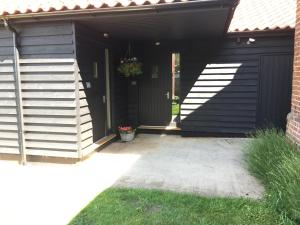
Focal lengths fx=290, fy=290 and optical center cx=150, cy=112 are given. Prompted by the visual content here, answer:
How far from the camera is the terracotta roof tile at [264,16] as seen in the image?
6453 mm

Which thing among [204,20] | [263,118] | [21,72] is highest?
[204,20]

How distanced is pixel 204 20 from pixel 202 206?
10.5 feet

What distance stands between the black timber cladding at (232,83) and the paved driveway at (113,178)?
3.38ft

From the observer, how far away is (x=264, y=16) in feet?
23.5

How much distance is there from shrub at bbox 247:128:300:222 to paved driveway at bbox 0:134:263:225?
0.77 ft

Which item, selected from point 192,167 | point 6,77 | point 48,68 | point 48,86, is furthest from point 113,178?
point 6,77

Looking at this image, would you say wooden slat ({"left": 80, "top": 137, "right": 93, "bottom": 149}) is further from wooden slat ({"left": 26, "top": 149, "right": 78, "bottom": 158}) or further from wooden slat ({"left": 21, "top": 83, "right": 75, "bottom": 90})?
wooden slat ({"left": 21, "top": 83, "right": 75, "bottom": 90})

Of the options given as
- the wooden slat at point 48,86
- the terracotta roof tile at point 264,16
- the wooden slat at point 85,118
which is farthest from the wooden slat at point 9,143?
the terracotta roof tile at point 264,16

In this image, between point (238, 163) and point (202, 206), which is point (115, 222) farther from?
point (238, 163)

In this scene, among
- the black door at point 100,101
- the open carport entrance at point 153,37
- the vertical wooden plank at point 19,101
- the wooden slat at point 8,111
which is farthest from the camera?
the black door at point 100,101

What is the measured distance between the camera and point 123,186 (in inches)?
157

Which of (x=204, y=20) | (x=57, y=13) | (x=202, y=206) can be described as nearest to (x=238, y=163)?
(x=202, y=206)

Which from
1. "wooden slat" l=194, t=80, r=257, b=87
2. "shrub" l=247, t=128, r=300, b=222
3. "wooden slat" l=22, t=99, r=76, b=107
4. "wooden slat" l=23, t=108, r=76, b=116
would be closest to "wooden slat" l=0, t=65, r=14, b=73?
"wooden slat" l=22, t=99, r=76, b=107

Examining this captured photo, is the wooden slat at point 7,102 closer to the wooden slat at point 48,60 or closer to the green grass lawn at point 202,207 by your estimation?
the wooden slat at point 48,60
